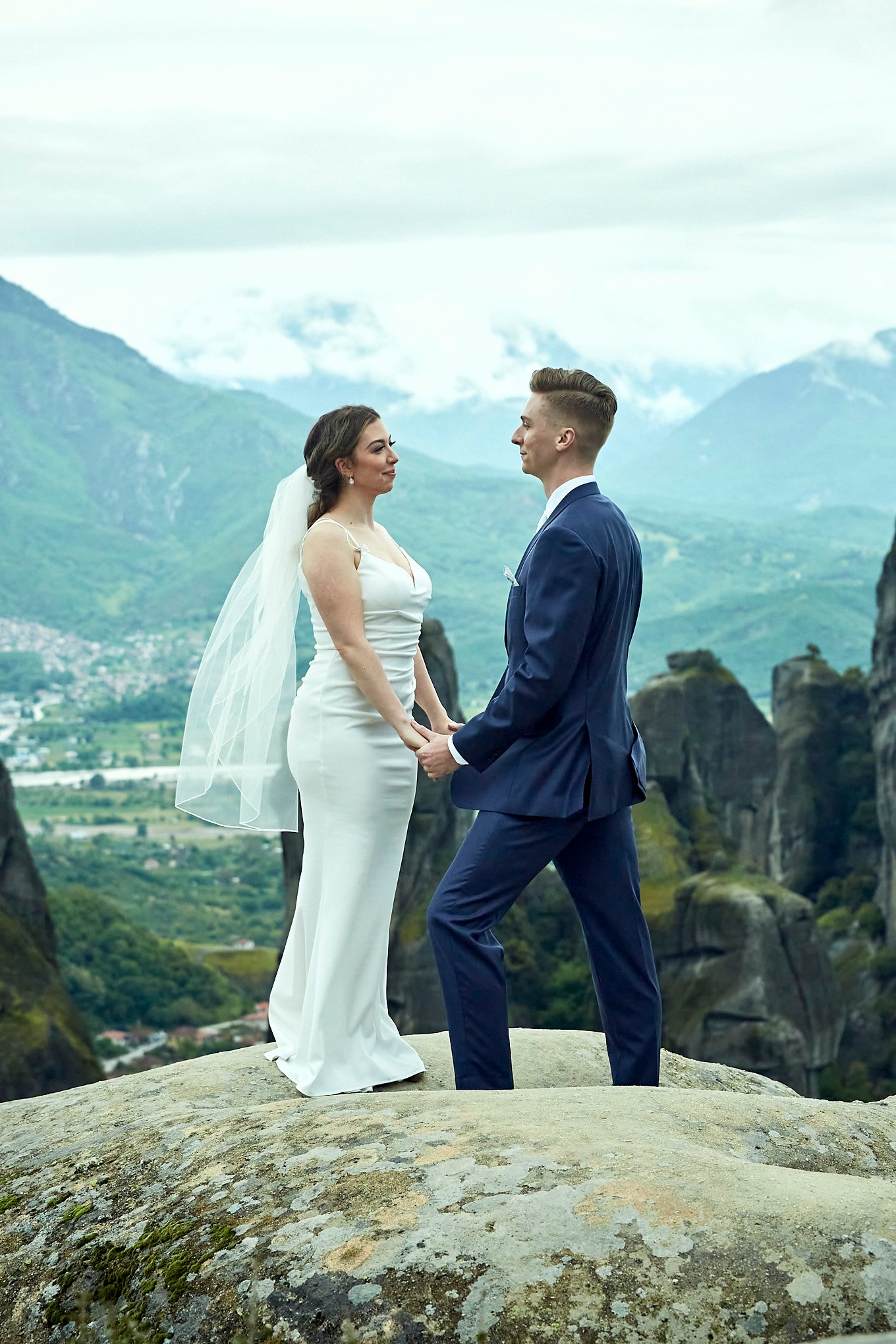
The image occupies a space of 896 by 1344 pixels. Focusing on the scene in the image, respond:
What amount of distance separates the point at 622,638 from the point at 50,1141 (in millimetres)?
2912

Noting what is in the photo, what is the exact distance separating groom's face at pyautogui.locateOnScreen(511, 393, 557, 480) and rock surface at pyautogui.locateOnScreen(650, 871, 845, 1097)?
89.9 feet

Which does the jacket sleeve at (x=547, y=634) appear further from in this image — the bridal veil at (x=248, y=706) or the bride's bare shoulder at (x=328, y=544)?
the bridal veil at (x=248, y=706)

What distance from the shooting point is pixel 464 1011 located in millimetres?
5617

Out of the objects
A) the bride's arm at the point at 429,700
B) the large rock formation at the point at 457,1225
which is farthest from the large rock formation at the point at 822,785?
the large rock formation at the point at 457,1225

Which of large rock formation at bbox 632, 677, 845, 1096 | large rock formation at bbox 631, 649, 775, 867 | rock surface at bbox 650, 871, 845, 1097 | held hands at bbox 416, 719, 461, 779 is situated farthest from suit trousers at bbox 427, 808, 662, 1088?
large rock formation at bbox 631, 649, 775, 867

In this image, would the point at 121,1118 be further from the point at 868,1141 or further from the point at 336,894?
the point at 868,1141

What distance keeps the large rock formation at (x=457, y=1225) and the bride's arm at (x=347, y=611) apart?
166 centimetres

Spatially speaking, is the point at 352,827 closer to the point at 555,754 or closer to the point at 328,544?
the point at 555,754

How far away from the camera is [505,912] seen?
547cm

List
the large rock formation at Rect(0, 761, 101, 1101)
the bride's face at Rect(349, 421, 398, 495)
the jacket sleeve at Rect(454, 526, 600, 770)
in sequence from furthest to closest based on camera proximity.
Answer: the large rock formation at Rect(0, 761, 101, 1101), the bride's face at Rect(349, 421, 398, 495), the jacket sleeve at Rect(454, 526, 600, 770)

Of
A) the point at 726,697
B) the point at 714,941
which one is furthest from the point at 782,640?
the point at 714,941

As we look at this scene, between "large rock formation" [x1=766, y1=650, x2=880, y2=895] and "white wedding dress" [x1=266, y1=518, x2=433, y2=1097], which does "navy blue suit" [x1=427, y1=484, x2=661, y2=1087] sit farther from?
"large rock formation" [x1=766, y1=650, x2=880, y2=895]

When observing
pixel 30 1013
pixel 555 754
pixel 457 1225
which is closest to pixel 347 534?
pixel 555 754

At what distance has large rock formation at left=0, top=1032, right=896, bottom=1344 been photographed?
11.2 ft
